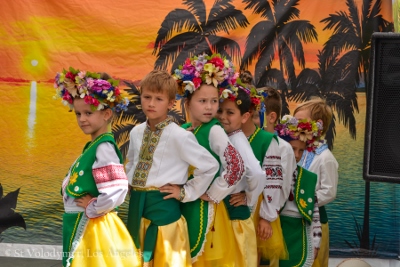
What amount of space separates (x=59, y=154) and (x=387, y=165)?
11.6ft

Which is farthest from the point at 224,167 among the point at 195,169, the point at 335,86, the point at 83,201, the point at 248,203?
the point at 335,86

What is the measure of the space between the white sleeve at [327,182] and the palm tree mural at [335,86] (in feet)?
2.00

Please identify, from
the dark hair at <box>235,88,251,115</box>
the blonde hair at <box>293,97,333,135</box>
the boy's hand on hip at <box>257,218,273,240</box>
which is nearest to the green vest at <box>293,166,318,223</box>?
the boy's hand on hip at <box>257,218,273,240</box>

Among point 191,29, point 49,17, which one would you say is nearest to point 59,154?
point 49,17

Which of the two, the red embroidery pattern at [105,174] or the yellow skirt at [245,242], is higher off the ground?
the red embroidery pattern at [105,174]

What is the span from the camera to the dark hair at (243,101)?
13.6 ft

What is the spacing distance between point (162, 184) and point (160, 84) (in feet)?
1.72

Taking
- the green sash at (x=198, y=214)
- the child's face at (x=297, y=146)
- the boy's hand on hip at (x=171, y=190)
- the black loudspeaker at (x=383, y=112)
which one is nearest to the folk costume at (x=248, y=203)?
the green sash at (x=198, y=214)

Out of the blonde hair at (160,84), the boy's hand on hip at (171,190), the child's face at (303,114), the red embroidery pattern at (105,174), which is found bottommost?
the boy's hand on hip at (171,190)

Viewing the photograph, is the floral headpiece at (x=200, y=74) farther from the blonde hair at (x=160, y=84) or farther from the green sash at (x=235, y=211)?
the green sash at (x=235, y=211)

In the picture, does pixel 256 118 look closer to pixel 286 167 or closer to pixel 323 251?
pixel 286 167

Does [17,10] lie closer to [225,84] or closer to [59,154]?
[59,154]

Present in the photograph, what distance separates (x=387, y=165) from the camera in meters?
2.63

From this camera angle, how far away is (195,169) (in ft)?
12.3
